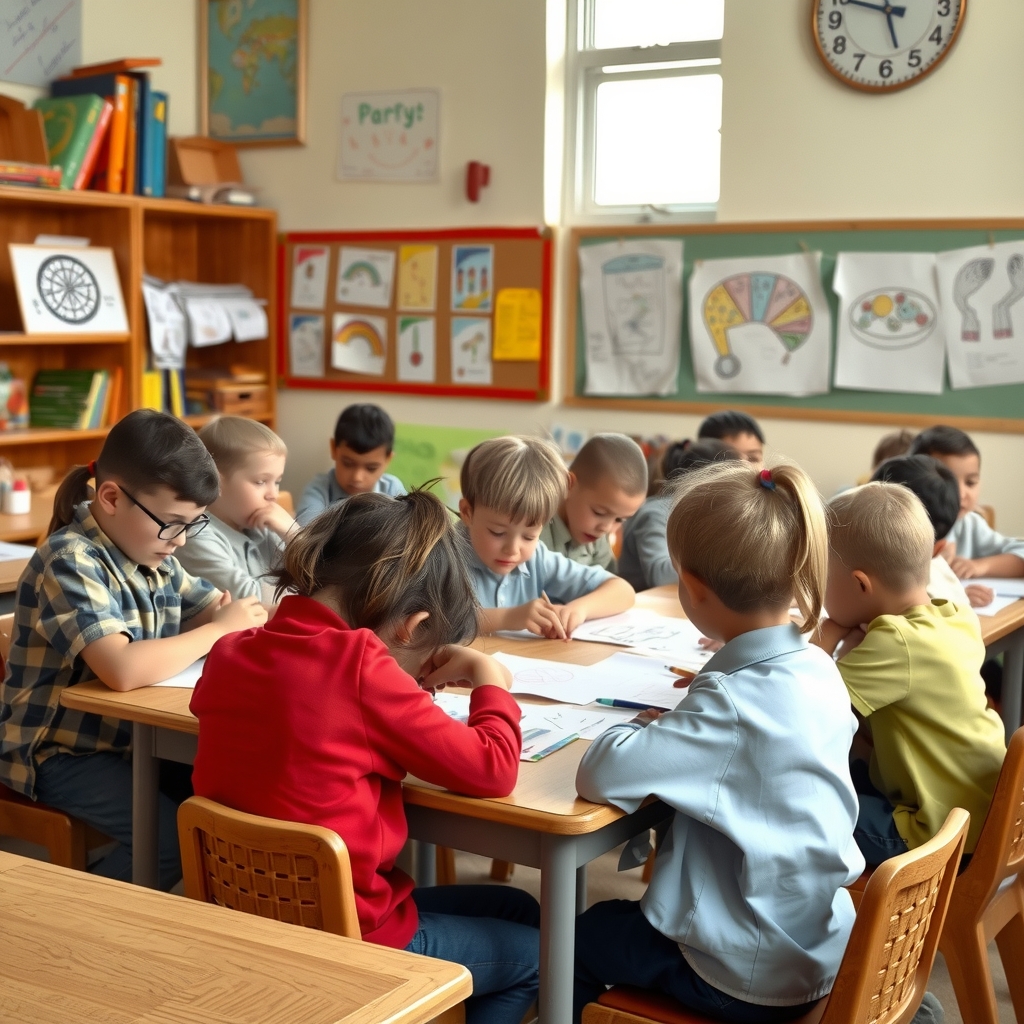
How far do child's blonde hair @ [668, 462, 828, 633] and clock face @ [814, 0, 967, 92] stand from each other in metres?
2.93

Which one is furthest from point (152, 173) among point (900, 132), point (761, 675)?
point (761, 675)

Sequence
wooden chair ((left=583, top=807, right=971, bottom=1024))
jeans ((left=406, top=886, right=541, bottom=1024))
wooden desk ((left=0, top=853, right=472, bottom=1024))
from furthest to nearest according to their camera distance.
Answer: jeans ((left=406, top=886, right=541, bottom=1024)) < wooden chair ((left=583, top=807, right=971, bottom=1024)) < wooden desk ((left=0, top=853, right=472, bottom=1024))

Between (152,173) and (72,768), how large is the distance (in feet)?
10.7

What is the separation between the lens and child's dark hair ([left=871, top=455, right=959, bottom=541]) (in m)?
2.73

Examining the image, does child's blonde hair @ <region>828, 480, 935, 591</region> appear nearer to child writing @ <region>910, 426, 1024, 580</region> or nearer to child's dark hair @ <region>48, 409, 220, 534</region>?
child's dark hair @ <region>48, 409, 220, 534</region>

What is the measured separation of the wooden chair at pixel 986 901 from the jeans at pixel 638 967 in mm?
450

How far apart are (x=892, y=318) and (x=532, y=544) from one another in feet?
7.08

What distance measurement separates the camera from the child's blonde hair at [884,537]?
1951 millimetres

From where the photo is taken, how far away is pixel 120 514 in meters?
2.01

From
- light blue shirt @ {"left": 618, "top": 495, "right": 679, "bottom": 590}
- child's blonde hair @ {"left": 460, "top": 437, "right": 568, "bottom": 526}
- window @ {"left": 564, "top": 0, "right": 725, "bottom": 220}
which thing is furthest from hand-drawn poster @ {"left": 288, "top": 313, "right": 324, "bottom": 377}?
child's blonde hair @ {"left": 460, "top": 437, "right": 568, "bottom": 526}

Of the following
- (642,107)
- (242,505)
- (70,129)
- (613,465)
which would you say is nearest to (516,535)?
(613,465)

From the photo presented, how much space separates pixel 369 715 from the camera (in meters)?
1.47

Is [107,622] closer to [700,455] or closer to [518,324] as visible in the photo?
[700,455]

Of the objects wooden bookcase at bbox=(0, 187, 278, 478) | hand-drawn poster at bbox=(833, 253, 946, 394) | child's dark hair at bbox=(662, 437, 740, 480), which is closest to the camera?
child's dark hair at bbox=(662, 437, 740, 480)
